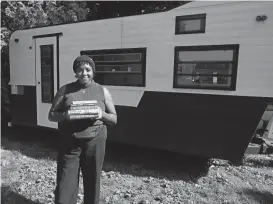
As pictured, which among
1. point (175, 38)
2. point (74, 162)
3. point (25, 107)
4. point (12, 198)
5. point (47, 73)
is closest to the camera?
point (74, 162)

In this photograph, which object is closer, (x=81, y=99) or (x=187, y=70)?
(x=81, y=99)

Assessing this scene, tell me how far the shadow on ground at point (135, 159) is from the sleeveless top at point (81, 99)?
92.5 inches

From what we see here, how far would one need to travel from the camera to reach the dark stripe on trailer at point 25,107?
250 inches

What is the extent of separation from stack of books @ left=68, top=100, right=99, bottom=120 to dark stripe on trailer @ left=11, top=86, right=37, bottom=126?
4.25 m

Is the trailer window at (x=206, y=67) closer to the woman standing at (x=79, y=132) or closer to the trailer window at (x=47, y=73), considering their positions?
the woman standing at (x=79, y=132)

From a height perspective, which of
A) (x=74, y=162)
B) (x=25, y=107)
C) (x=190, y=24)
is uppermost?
(x=190, y=24)

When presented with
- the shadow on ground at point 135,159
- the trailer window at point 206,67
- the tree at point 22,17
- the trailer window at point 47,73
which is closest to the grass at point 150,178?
the shadow on ground at point 135,159

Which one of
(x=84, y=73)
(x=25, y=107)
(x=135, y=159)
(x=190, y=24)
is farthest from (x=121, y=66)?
(x=25, y=107)

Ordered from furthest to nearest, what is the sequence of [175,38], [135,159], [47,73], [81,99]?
1. [47,73]
2. [135,159]
3. [175,38]
4. [81,99]

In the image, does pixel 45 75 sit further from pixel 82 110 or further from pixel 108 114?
pixel 82 110

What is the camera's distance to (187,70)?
4336mm

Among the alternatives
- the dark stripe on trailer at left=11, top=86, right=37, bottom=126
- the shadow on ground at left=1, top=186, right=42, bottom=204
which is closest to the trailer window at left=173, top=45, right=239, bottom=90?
the shadow on ground at left=1, top=186, right=42, bottom=204

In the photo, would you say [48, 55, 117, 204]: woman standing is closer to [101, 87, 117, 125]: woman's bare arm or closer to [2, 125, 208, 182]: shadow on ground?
[101, 87, 117, 125]: woman's bare arm

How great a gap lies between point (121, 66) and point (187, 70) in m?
1.20
